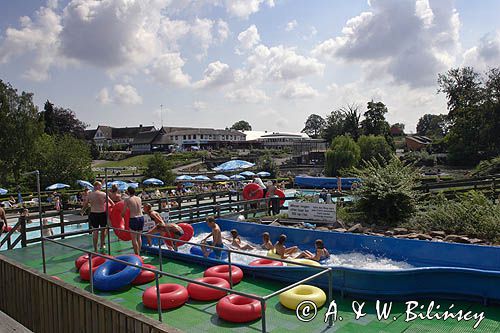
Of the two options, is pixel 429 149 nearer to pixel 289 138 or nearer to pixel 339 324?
pixel 289 138

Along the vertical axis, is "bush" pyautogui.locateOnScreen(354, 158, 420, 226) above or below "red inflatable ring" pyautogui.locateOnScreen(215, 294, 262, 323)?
above

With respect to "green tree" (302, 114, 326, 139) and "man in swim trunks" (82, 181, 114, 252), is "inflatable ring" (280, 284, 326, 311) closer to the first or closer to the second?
"man in swim trunks" (82, 181, 114, 252)

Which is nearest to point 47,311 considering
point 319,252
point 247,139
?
point 319,252

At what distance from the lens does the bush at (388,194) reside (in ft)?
43.4

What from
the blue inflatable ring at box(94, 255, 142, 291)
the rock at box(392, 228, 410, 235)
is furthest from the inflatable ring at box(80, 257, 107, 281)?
the rock at box(392, 228, 410, 235)

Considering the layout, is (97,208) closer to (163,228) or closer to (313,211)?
(163,228)

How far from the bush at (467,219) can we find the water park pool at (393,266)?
209cm

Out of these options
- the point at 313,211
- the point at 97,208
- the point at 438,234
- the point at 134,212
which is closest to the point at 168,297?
the point at 134,212

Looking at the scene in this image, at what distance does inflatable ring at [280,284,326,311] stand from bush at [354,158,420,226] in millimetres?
7580

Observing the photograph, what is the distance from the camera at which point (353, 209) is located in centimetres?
1487

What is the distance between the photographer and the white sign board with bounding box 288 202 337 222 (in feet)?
43.7

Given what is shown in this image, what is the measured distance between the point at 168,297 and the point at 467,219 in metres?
8.87

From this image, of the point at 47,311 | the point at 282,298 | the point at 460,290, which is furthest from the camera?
the point at 460,290

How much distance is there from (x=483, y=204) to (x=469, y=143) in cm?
4998
